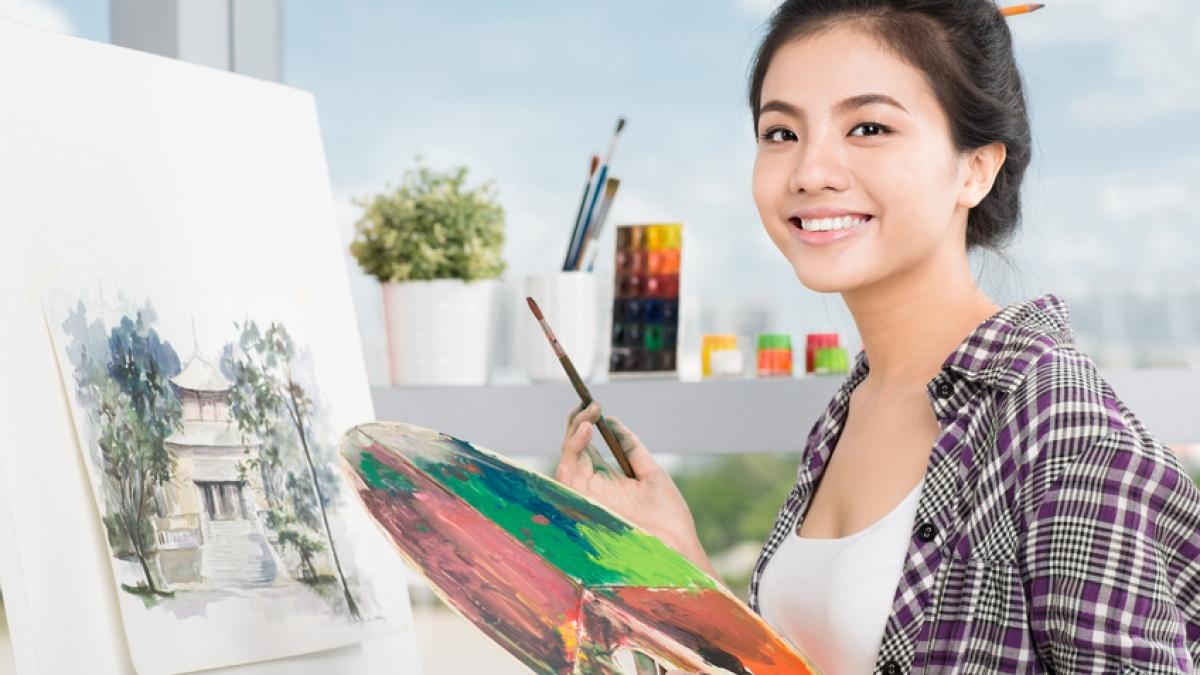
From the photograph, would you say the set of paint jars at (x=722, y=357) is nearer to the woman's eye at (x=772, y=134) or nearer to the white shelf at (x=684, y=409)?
the white shelf at (x=684, y=409)

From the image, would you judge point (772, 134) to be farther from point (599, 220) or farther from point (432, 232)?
point (432, 232)

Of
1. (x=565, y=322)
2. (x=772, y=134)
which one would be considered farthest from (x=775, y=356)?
(x=772, y=134)

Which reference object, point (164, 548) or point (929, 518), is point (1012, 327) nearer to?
point (929, 518)

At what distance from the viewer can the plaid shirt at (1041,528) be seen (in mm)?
875

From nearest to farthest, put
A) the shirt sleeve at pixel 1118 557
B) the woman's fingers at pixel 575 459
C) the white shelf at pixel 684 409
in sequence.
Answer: the shirt sleeve at pixel 1118 557, the woman's fingers at pixel 575 459, the white shelf at pixel 684 409

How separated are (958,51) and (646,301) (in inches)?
31.0

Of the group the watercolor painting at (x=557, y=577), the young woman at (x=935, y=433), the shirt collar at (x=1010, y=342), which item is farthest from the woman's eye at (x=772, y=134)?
the watercolor painting at (x=557, y=577)

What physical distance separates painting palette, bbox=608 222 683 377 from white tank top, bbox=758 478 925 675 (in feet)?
2.24

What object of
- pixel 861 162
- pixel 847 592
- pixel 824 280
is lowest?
pixel 847 592

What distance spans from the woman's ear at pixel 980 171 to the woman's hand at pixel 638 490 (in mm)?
401

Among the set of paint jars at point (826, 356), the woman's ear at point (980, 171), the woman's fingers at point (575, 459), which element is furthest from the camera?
the set of paint jars at point (826, 356)

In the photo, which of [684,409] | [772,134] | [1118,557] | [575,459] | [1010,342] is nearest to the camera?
[1118,557]

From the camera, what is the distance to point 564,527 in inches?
37.4

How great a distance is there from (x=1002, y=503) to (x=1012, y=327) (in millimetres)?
162
